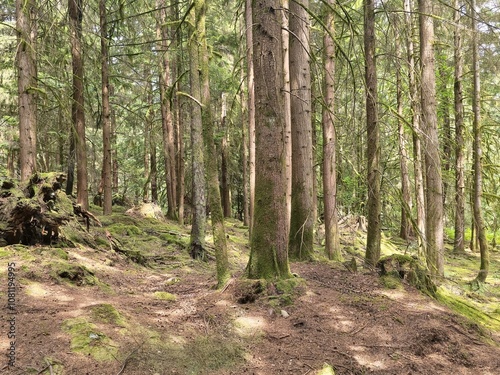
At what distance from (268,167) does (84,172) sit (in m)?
8.70

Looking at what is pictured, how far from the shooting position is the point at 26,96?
A: 7.15 m

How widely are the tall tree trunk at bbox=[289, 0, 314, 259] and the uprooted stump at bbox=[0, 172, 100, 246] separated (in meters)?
4.66

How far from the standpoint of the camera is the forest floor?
340 cm

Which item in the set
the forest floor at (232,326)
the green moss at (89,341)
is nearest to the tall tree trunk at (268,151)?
the forest floor at (232,326)

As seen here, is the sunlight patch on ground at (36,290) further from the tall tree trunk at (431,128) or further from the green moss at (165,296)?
the tall tree trunk at (431,128)

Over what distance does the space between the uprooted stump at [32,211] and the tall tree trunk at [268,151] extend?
3868mm

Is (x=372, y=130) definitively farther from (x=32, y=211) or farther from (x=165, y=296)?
(x=32, y=211)

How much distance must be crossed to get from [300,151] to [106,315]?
5569mm

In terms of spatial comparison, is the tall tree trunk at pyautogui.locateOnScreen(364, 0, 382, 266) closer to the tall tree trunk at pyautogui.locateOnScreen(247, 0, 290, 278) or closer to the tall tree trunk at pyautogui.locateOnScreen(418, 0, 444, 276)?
the tall tree trunk at pyautogui.locateOnScreen(247, 0, 290, 278)

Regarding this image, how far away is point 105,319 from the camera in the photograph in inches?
154

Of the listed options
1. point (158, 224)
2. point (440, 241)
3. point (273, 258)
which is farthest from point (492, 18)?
point (158, 224)

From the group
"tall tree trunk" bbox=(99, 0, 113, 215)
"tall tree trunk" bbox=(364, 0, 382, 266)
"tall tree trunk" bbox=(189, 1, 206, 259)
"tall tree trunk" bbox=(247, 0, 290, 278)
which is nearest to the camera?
"tall tree trunk" bbox=(247, 0, 290, 278)

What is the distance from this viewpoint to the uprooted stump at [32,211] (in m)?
6.17

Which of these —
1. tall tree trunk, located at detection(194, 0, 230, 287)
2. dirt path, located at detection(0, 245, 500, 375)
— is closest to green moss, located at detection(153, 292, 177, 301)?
dirt path, located at detection(0, 245, 500, 375)
